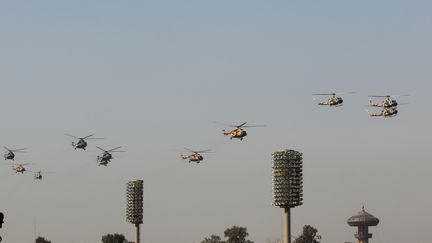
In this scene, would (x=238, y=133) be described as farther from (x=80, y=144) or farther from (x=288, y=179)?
(x=80, y=144)

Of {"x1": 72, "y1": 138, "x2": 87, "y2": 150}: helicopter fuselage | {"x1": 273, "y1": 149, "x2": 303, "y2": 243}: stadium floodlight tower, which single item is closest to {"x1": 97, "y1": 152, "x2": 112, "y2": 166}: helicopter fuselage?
{"x1": 72, "y1": 138, "x2": 87, "y2": 150}: helicopter fuselage

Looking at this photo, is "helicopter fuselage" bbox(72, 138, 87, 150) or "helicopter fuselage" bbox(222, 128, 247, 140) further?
"helicopter fuselage" bbox(72, 138, 87, 150)

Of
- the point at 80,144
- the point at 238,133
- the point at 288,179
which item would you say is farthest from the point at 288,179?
the point at 80,144

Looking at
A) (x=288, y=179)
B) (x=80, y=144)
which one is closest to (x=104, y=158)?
(x=80, y=144)

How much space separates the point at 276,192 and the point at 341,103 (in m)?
40.6

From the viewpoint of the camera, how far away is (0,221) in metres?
53.3

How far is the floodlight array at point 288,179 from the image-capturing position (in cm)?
18088

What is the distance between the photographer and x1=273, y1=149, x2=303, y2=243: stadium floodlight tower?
181 meters

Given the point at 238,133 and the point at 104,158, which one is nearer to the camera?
the point at 238,133

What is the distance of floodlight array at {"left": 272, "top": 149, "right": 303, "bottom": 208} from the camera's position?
181 metres

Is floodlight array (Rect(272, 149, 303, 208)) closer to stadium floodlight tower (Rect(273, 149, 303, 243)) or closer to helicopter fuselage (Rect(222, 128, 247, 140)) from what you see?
stadium floodlight tower (Rect(273, 149, 303, 243))

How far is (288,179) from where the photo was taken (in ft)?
594

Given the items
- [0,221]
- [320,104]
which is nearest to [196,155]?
[320,104]

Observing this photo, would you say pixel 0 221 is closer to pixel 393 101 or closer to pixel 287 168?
pixel 393 101
